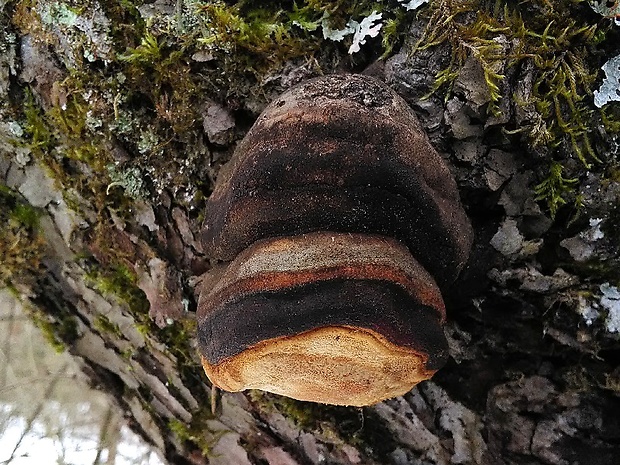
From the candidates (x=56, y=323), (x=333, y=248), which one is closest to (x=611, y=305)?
(x=333, y=248)

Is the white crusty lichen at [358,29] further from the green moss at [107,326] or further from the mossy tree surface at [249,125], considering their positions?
the green moss at [107,326]

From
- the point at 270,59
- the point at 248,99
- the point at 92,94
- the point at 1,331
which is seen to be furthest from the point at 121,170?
the point at 1,331

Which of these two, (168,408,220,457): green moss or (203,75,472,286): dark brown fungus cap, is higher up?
(203,75,472,286): dark brown fungus cap

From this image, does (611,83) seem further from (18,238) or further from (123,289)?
(18,238)

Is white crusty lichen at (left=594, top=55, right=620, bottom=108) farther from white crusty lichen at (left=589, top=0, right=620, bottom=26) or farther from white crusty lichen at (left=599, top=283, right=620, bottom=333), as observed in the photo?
white crusty lichen at (left=599, top=283, right=620, bottom=333)

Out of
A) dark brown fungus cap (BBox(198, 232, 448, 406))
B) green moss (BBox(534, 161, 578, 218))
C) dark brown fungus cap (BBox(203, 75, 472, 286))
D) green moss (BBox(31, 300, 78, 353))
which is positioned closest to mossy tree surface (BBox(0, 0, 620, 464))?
green moss (BBox(534, 161, 578, 218))

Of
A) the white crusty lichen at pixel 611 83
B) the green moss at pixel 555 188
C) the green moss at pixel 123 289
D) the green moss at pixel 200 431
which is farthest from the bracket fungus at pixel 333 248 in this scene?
the green moss at pixel 200 431
